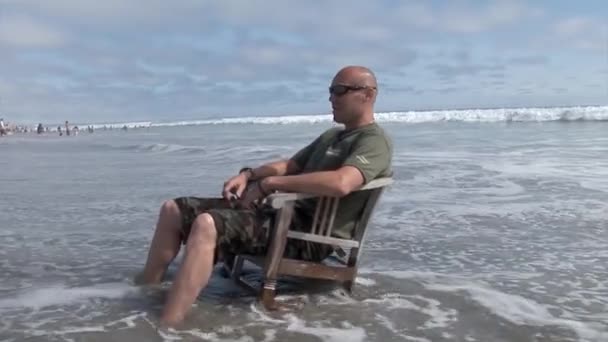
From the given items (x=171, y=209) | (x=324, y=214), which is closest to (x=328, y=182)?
(x=324, y=214)

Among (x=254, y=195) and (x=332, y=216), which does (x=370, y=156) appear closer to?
(x=332, y=216)

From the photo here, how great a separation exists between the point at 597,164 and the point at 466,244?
721 centimetres

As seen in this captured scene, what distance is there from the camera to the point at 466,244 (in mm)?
6156

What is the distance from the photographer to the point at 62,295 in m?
4.58

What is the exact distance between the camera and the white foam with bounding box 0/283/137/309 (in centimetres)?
438

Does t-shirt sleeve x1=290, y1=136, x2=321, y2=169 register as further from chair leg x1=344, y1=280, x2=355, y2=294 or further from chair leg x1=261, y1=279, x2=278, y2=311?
chair leg x1=261, y1=279, x2=278, y2=311

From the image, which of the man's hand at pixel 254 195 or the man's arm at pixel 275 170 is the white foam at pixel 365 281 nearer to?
the man's arm at pixel 275 170

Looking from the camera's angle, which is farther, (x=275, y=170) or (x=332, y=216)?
(x=275, y=170)

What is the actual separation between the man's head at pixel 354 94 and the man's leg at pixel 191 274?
1119 millimetres

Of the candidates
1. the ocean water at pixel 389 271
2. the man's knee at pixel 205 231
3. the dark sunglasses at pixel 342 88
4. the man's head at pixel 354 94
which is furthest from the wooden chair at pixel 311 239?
the dark sunglasses at pixel 342 88

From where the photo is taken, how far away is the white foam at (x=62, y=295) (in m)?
4.38

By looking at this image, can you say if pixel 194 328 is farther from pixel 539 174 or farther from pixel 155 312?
pixel 539 174

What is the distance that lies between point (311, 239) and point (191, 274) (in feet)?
2.50

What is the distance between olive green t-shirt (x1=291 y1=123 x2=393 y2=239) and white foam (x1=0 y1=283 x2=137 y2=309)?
1461mm
